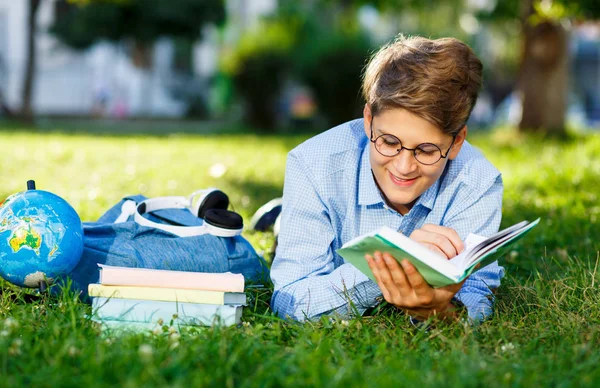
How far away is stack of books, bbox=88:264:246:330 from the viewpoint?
259 centimetres

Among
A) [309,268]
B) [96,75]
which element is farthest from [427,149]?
[96,75]

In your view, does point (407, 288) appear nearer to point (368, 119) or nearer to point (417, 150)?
point (417, 150)

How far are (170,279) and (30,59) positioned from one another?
13.7m

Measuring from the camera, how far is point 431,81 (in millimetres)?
2668

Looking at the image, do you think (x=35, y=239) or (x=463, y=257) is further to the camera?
(x=35, y=239)

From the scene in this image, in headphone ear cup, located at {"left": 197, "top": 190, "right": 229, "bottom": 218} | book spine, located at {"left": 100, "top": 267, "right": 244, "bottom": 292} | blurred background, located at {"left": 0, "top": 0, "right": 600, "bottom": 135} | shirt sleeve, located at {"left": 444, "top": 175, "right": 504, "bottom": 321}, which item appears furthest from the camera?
blurred background, located at {"left": 0, "top": 0, "right": 600, "bottom": 135}

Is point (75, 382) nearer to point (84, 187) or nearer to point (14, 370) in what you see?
point (14, 370)

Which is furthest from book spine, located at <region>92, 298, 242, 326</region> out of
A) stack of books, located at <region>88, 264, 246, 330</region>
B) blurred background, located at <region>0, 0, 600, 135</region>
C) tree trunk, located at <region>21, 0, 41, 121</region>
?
tree trunk, located at <region>21, 0, 41, 121</region>

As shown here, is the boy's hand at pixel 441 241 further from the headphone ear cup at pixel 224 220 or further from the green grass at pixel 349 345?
the headphone ear cup at pixel 224 220

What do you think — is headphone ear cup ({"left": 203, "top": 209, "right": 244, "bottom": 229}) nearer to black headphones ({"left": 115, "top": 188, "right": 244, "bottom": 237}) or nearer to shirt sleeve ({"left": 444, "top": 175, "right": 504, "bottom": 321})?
black headphones ({"left": 115, "top": 188, "right": 244, "bottom": 237})

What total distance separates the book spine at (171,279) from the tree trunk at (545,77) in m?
8.97

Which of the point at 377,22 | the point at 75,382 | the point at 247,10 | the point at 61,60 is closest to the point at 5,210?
the point at 75,382

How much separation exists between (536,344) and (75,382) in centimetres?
145

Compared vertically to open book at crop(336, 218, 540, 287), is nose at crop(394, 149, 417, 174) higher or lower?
higher
